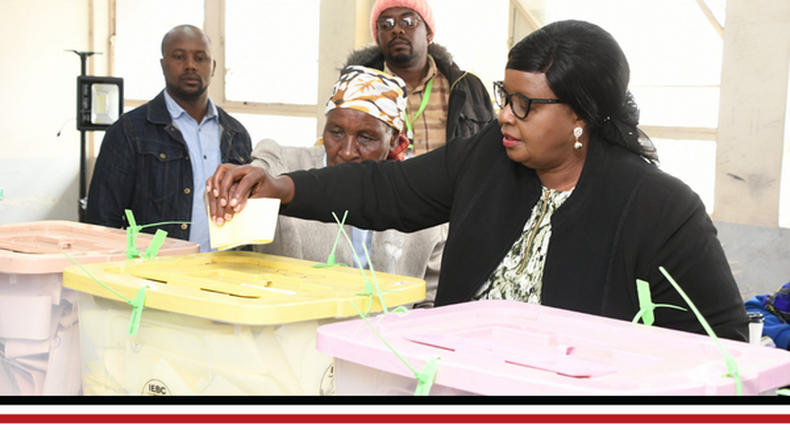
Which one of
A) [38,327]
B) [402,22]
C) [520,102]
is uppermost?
[402,22]

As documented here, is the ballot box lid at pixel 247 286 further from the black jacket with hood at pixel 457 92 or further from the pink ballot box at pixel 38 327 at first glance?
the black jacket with hood at pixel 457 92

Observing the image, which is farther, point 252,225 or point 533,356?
point 252,225

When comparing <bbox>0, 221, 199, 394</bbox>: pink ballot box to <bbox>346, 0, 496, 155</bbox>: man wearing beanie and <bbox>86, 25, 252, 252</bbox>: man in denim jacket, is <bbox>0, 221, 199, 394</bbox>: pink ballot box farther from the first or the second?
<bbox>346, 0, 496, 155</bbox>: man wearing beanie

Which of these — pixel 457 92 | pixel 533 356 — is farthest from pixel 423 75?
pixel 533 356

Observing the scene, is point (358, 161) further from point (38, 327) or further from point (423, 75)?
point (423, 75)

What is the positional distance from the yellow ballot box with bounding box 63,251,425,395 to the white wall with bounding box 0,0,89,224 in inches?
240

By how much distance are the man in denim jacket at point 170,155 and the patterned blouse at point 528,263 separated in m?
1.38

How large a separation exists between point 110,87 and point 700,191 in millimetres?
4383

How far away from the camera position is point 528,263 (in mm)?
1502

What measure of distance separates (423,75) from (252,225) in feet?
5.84

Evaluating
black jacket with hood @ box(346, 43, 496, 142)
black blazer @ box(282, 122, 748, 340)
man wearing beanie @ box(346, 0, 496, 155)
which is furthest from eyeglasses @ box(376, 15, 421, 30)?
black blazer @ box(282, 122, 748, 340)

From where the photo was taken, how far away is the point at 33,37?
6695mm

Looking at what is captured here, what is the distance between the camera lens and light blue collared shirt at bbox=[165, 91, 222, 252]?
2697mm
